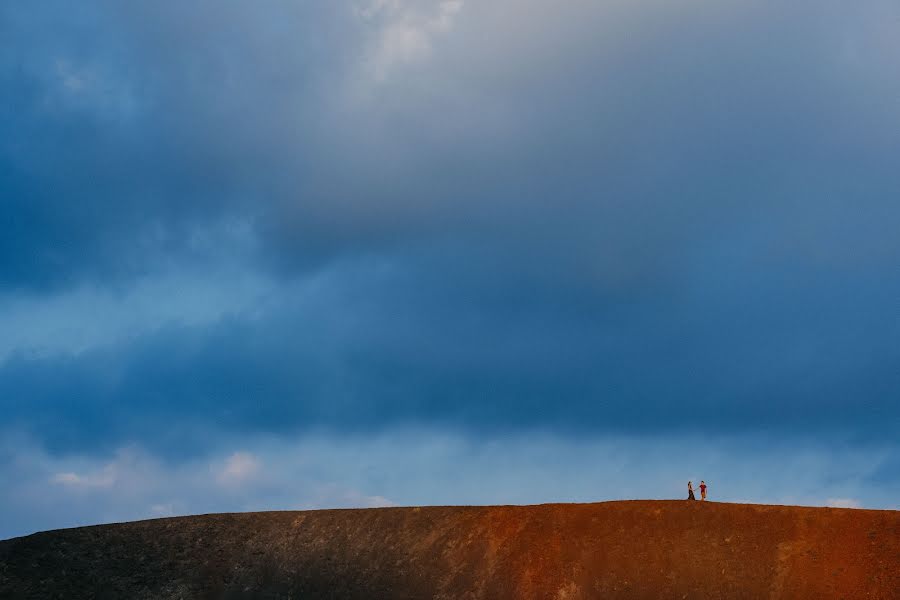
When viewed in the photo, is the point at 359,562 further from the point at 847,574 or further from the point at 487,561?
the point at 847,574

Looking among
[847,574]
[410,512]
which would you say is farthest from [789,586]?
[410,512]

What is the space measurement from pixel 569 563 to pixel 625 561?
11.2ft

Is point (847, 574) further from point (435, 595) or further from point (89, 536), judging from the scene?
point (89, 536)

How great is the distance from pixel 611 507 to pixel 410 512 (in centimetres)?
1430

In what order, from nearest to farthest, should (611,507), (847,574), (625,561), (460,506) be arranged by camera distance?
(847,574) < (625,561) < (611,507) < (460,506)

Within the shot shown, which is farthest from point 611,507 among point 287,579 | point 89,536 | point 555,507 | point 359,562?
point 89,536

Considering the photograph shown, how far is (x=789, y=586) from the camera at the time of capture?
A: 52.5 metres

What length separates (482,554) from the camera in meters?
60.3

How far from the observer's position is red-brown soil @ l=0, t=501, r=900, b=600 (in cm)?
5403

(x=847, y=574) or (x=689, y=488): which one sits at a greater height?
(x=689, y=488)

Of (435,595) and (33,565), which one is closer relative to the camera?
(435,595)

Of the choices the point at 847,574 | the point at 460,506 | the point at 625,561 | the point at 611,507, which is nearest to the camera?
the point at 847,574

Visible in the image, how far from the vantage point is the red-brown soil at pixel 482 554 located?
54.0 meters

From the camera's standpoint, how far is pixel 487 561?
2349 inches
